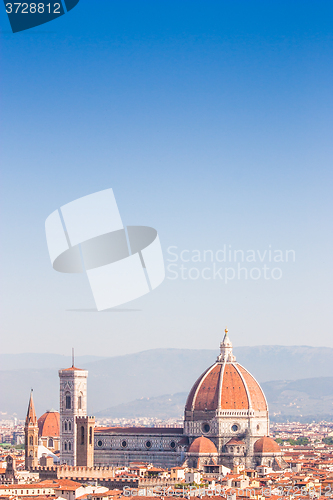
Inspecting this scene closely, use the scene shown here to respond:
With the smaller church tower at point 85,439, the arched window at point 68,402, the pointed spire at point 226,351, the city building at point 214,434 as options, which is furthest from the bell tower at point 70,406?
the pointed spire at point 226,351

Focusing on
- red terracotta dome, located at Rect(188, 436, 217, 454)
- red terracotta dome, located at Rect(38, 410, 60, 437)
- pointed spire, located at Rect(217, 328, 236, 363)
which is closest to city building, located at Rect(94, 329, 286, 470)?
red terracotta dome, located at Rect(188, 436, 217, 454)

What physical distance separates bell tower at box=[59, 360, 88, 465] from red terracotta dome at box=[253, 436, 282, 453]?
10.4 meters

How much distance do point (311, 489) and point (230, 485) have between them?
591cm

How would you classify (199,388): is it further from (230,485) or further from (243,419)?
(230,485)

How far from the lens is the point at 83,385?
6319 centimetres

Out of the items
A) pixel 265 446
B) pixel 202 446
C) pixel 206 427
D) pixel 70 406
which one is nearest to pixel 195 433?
pixel 206 427

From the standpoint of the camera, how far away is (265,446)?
6281 cm

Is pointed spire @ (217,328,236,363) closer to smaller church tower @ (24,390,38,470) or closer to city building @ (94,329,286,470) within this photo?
city building @ (94,329,286,470)

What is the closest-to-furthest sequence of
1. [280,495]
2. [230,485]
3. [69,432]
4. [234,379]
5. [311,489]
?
1. [280,495]
2. [311,489]
3. [230,485]
4. [69,432]
5. [234,379]

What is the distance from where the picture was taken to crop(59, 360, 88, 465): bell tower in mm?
61438

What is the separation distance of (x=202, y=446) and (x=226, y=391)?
4432 millimetres

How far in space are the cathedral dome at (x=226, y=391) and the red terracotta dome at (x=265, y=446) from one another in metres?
2.39

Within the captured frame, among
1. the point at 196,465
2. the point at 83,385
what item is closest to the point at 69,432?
the point at 83,385

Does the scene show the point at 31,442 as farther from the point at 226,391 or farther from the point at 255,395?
the point at 255,395
